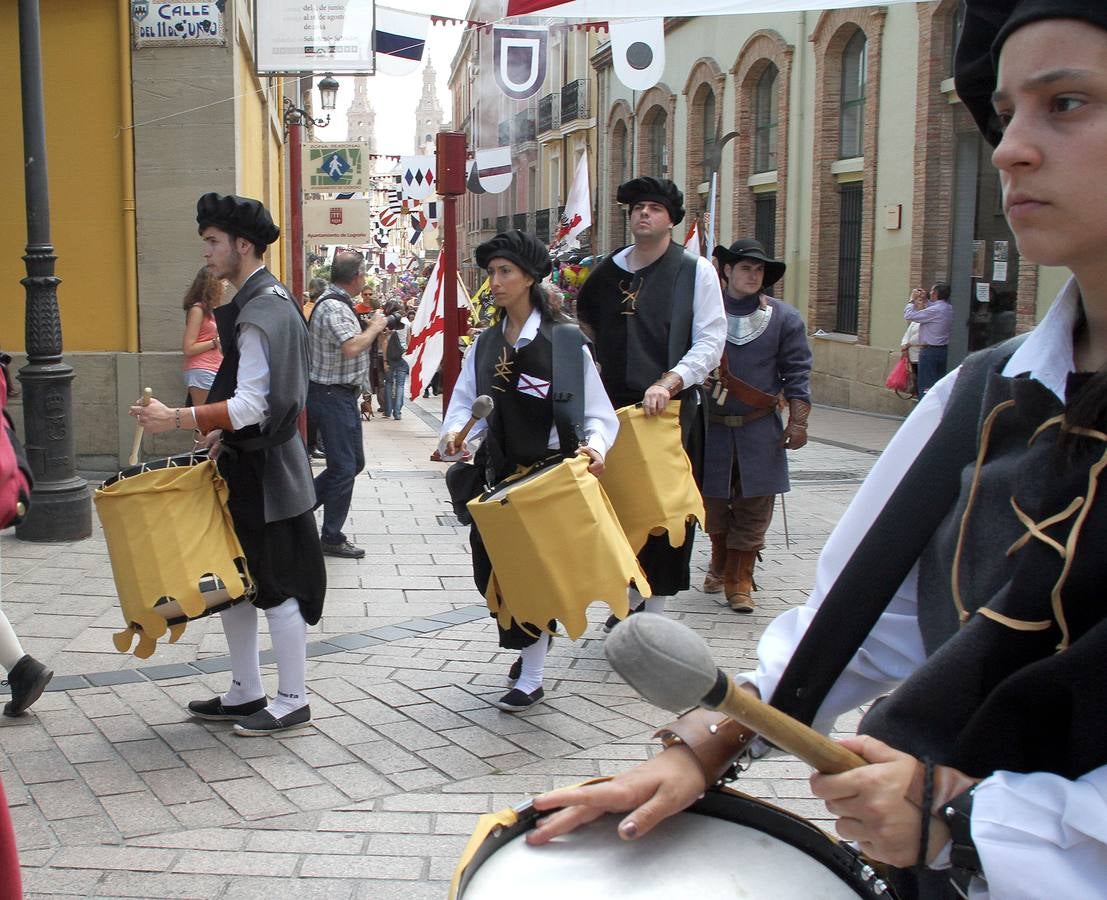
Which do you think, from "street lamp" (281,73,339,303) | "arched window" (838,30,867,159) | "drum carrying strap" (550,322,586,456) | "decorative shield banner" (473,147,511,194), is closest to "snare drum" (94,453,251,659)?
"drum carrying strap" (550,322,586,456)

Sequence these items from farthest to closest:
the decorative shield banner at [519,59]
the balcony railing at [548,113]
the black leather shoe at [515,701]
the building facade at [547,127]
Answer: the balcony railing at [548,113] < the building facade at [547,127] < the decorative shield banner at [519,59] < the black leather shoe at [515,701]

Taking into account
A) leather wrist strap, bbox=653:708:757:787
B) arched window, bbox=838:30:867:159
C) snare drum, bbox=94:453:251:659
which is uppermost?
arched window, bbox=838:30:867:159

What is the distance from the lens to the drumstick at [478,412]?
4.83 metres

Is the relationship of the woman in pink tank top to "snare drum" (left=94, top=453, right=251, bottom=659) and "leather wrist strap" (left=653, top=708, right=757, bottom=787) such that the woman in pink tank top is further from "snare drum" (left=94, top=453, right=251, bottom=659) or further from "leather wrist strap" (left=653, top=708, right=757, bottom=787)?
"leather wrist strap" (left=653, top=708, right=757, bottom=787)

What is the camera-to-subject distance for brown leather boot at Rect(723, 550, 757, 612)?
21.7 ft

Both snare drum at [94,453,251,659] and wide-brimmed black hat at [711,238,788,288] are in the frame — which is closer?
snare drum at [94,453,251,659]

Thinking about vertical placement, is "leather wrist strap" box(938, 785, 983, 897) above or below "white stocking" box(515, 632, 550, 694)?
above

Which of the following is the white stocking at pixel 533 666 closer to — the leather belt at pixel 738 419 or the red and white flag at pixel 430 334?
the leather belt at pixel 738 419

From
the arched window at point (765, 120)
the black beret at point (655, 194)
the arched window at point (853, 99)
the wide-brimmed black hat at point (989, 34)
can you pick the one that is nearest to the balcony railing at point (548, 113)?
the arched window at point (765, 120)

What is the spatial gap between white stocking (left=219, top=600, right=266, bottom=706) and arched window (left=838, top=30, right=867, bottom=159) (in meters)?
17.1

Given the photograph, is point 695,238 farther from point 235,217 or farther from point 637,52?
point 235,217

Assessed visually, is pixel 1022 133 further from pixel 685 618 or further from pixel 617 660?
pixel 685 618

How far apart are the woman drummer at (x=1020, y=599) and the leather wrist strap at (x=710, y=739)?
0.12 ft

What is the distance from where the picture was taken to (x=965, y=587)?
1.26m
